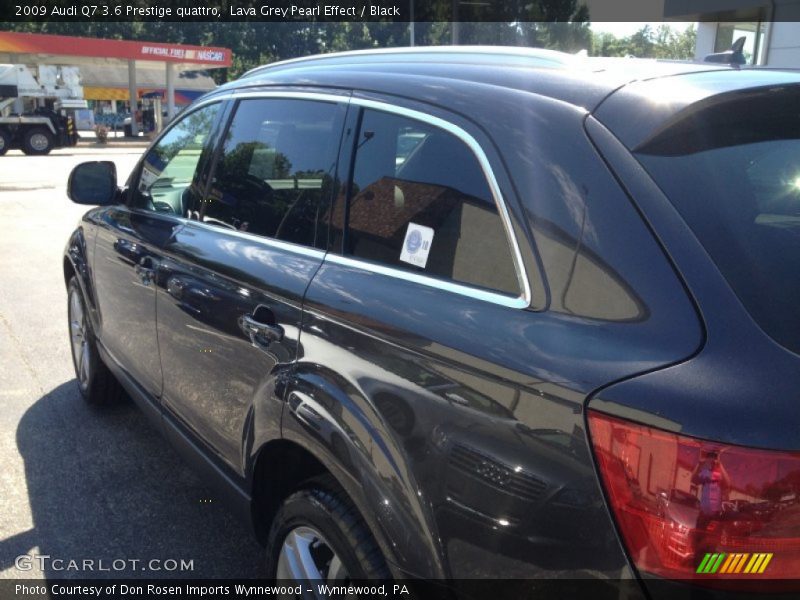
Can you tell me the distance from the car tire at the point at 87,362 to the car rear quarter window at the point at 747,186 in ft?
12.2

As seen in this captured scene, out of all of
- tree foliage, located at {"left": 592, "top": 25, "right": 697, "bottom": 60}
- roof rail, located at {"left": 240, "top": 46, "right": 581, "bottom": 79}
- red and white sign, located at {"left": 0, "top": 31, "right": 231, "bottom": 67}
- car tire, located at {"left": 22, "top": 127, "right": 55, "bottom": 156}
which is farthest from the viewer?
red and white sign, located at {"left": 0, "top": 31, "right": 231, "bottom": 67}

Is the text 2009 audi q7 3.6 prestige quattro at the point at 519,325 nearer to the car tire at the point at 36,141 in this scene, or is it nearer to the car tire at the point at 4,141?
the car tire at the point at 4,141

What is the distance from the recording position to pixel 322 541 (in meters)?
2.16

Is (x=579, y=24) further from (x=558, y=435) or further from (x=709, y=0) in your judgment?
(x=558, y=435)

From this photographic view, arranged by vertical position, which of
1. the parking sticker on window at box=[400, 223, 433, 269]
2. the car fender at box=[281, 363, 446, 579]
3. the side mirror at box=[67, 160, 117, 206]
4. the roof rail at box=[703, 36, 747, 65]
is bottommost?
the car fender at box=[281, 363, 446, 579]

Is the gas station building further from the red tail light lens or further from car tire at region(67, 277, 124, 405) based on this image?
the red tail light lens

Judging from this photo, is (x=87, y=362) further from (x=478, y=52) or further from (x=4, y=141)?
(x=4, y=141)

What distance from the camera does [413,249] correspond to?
2047 mm

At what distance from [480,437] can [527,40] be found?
80.6 feet

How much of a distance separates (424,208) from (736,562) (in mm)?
1140

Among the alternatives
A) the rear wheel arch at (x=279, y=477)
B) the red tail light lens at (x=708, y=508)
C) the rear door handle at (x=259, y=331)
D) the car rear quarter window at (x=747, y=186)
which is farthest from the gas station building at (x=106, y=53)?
the red tail light lens at (x=708, y=508)

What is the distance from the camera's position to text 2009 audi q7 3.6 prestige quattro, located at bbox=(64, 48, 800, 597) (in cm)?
138

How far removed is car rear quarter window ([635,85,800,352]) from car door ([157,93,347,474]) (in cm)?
111

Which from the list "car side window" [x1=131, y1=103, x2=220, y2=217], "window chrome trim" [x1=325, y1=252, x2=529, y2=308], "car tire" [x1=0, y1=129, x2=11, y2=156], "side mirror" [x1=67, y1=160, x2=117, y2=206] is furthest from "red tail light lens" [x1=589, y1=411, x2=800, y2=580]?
"car tire" [x1=0, y1=129, x2=11, y2=156]
